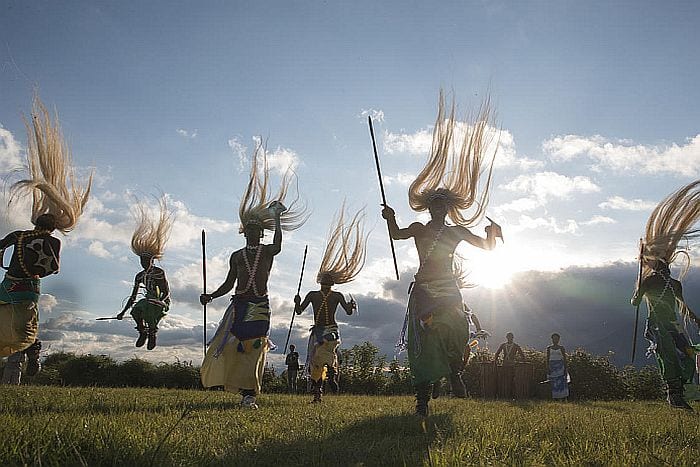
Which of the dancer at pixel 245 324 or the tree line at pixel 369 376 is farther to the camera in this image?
the tree line at pixel 369 376

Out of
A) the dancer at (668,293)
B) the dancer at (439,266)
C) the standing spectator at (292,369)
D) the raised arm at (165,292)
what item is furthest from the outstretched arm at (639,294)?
the standing spectator at (292,369)

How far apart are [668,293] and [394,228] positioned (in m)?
5.05

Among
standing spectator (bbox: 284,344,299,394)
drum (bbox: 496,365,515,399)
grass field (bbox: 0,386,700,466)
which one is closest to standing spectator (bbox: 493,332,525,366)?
drum (bbox: 496,365,515,399)

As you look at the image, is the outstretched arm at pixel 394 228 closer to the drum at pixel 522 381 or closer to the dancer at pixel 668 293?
the dancer at pixel 668 293

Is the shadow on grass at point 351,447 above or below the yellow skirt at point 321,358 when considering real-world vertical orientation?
below

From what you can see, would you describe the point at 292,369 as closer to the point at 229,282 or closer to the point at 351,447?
the point at 229,282

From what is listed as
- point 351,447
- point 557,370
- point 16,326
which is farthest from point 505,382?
point 351,447

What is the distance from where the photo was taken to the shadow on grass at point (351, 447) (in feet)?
11.9

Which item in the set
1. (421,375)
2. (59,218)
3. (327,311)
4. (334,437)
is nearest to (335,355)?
(327,311)

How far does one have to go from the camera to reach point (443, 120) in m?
8.12

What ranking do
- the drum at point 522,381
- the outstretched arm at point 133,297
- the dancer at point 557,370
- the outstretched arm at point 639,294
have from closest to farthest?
1. the outstretched arm at point 639,294
2. the outstretched arm at point 133,297
3. the dancer at point 557,370
4. the drum at point 522,381

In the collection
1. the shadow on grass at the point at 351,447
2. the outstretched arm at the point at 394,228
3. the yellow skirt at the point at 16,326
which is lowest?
the shadow on grass at the point at 351,447

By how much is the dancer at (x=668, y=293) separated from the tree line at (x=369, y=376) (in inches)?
386

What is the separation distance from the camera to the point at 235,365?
8.01 meters
